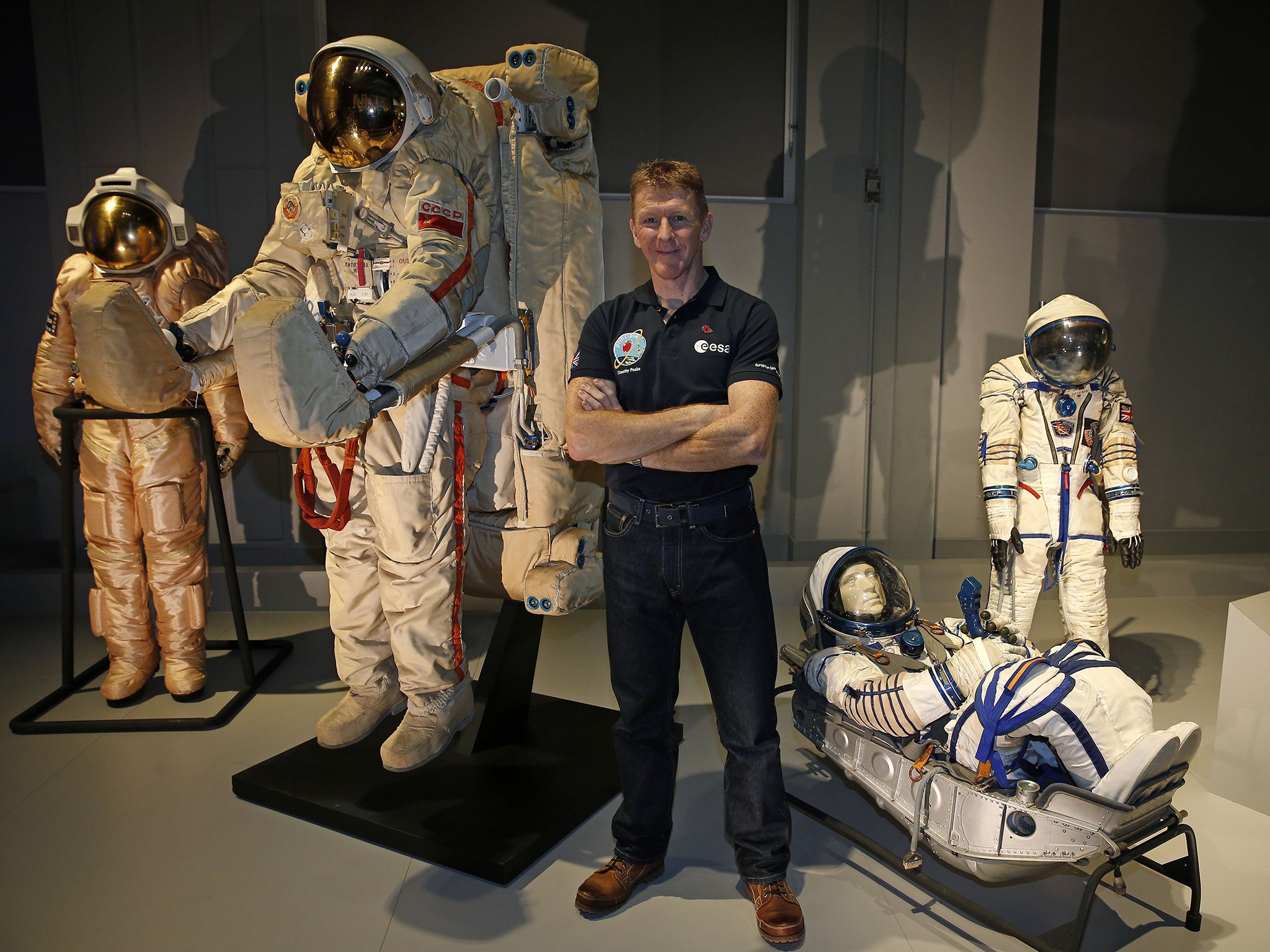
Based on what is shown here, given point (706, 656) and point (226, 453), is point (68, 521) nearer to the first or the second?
point (226, 453)

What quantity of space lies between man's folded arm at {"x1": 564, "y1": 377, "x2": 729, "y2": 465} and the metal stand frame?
126 cm

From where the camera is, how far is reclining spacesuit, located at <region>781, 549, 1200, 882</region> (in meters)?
1.75

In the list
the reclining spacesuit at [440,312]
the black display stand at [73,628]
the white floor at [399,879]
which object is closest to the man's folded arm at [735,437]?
the reclining spacesuit at [440,312]

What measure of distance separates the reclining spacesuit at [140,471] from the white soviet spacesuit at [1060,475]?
3.12 m

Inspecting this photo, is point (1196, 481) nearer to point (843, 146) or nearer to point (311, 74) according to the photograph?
point (843, 146)

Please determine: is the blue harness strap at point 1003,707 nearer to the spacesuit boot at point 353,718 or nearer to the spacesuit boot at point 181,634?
the spacesuit boot at point 353,718

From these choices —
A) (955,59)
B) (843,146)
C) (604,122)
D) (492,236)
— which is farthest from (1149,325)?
(492,236)

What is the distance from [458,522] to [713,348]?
105cm

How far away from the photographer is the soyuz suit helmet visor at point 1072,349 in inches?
123

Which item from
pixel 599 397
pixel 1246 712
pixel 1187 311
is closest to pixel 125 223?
pixel 599 397

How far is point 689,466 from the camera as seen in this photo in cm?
180

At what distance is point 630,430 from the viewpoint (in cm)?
180

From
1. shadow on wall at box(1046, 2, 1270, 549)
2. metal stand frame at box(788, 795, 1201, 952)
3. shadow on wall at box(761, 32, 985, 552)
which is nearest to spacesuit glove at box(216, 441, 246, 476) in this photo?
shadow on wall at box(761, 32, 985, 552)

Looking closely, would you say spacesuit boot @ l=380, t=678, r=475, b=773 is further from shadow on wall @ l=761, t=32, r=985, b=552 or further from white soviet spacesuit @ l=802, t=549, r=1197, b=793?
shadow on wall @ l=761, t=32, r=985, b=552
